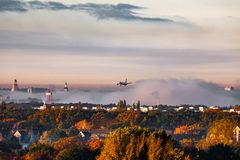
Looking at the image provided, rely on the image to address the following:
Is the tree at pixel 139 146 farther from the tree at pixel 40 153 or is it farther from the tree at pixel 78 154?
the tree at pixel 40 153

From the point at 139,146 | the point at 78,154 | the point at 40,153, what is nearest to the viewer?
the point at 139,146

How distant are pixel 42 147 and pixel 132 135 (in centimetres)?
4295

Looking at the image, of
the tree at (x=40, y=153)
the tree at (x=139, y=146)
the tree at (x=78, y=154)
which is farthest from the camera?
the tree at (x=40, y=153)

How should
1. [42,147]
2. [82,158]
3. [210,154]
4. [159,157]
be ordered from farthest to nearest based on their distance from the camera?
[42,147], [210,154], [82,158], [159,157]

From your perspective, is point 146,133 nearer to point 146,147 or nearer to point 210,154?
point 146,147

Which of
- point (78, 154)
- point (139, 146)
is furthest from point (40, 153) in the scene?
point (139, 146)

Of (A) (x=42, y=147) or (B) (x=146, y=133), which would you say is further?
(A) (x=42, y=147)

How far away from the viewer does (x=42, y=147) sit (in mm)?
139000

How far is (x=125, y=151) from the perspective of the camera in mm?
97625

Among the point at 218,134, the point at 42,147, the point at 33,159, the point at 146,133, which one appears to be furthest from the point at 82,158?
the point at 218,134

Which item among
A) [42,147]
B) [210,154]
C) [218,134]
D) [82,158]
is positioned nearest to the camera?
[82,158]

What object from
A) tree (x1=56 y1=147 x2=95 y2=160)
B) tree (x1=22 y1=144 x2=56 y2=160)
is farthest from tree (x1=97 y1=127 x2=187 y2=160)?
tree (x1=22 y1=144 x2=56 y2=160)

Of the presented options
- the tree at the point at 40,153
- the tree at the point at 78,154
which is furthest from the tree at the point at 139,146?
the tree at the point at 40,153

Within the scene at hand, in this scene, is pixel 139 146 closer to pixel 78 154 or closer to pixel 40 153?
pixel 78 154
